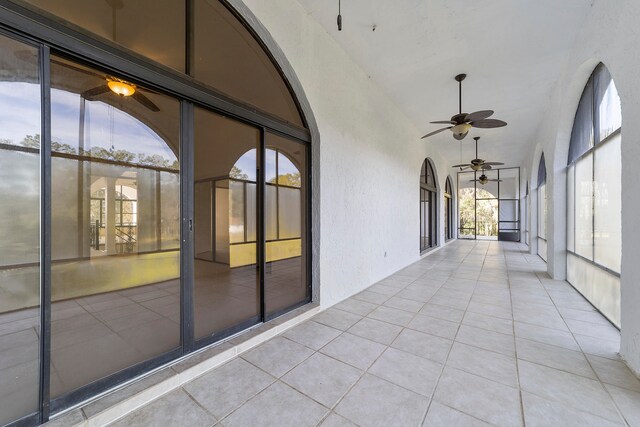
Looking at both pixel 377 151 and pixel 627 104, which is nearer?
pixel 627 104

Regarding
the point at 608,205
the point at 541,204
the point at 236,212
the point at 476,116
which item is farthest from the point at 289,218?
the point at 541,204

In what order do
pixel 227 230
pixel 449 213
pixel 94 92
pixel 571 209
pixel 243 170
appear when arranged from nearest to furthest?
pixel 94 92
pixel 571 209
pixel 243 170
pixel 227 230
pixel 449 213

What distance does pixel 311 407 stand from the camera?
1.70 metres

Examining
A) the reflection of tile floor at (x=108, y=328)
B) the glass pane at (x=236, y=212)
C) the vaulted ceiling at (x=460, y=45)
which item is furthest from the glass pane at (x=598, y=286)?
the glass pane at (x=236, y=212)

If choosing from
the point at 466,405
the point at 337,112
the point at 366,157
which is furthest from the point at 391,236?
the point at 466,405

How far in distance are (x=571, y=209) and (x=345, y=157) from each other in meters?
4.37

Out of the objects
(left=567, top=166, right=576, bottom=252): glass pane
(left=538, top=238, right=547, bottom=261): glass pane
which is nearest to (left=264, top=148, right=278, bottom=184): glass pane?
(left=567, top=166, right=576, bottom=252): glass pane

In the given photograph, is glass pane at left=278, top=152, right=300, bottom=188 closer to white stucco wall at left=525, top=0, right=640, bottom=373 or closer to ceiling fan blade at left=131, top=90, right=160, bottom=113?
ceiling fan blade at left=131, top=90, right=160, bottom=113

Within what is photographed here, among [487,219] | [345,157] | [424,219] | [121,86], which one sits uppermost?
[121,86]

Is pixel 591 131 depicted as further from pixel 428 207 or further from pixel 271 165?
pixel 428 207

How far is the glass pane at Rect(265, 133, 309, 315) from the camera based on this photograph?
3307 millimetres

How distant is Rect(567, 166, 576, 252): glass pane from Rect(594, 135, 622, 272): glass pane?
1178 mm

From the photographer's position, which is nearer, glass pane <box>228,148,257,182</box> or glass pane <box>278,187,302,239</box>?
glass pane <box>278,187,302,239</box>

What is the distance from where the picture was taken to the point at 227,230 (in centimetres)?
588
